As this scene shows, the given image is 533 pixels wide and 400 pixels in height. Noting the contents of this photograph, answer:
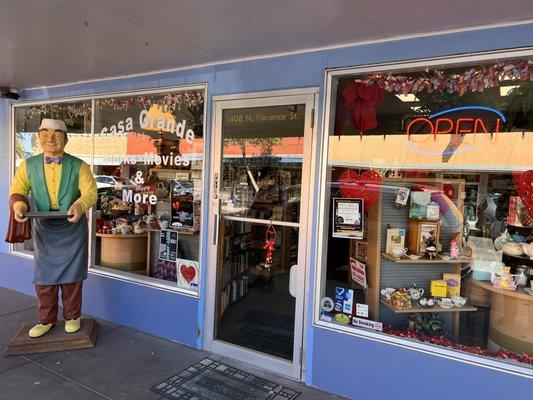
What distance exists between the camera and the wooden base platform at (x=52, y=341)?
3551 millimetres

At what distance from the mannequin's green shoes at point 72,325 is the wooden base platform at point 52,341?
4 cm

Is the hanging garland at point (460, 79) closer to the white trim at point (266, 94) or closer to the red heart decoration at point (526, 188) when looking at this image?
the white trim at point (266, 94)

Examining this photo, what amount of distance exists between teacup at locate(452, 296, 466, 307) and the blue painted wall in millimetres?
646

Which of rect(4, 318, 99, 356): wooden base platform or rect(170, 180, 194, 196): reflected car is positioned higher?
rect(170, 180, 194, 196): reflected car

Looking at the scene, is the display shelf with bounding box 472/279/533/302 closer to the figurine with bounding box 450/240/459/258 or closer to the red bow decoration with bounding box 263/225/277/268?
the figurine with bounding box 450/240/459/258

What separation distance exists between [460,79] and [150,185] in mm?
3268

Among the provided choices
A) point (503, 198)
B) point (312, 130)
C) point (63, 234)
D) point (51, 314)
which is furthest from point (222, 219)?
point (503, 198)

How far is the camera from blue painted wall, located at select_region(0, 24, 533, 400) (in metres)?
2.59

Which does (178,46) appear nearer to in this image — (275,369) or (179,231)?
(179,231)

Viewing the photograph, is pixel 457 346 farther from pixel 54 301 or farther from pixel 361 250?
pixel 54 301

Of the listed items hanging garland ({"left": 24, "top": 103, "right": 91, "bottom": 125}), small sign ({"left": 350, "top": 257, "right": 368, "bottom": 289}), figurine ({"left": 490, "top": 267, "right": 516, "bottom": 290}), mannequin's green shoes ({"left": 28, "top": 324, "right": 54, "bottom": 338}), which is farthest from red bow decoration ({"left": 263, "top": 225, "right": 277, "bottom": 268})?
hanging garland ({"left": 24, "top": 103, "right": 91, "bottom": 125})

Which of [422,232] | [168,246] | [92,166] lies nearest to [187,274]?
[168,246]

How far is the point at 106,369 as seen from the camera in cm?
333

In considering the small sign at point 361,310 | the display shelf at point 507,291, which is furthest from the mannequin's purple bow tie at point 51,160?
the display shelf at point 507,291
